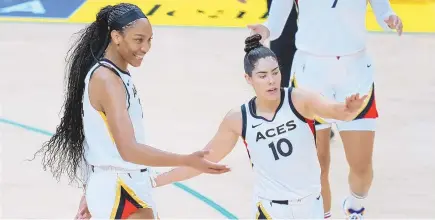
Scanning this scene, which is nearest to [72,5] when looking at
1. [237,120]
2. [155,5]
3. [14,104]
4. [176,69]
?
[155,5]

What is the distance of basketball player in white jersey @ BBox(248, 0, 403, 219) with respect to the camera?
5.64 m

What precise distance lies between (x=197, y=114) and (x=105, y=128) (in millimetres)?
4369

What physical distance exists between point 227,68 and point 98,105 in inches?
231

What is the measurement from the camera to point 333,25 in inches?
222

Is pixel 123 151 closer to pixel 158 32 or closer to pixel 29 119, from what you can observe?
pixel 29 119

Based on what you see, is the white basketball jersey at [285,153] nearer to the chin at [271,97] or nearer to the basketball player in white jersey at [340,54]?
the chin at [271,97]

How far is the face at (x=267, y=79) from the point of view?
4.64 metres

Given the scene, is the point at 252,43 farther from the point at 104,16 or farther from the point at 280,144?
the point at 104,16

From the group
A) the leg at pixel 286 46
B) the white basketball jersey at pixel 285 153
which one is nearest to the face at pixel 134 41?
the white basketball jersey at pixel 285 153

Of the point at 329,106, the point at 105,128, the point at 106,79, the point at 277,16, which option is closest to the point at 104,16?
the point at 106,79

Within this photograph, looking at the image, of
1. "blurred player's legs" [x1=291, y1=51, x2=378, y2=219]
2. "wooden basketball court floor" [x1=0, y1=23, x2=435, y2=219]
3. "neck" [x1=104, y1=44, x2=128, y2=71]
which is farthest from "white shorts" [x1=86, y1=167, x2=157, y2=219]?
"wooden basketball court floor" [x1=0, y1=23, x2=435, y2=219]

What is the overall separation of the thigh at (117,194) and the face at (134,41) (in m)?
0.56

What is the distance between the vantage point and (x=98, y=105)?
4.40m

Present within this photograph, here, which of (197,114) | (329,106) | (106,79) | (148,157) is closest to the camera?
(148,157)
